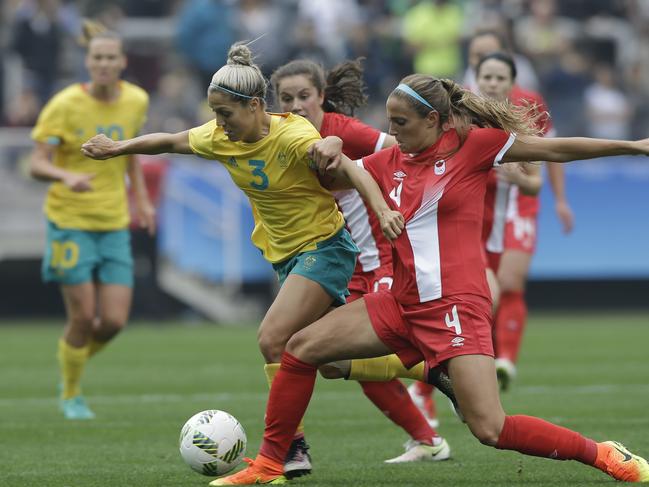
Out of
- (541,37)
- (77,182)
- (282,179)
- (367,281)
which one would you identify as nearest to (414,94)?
(282,179)

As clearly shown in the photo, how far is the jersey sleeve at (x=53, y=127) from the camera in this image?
30.3 ft

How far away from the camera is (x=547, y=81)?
18.4m

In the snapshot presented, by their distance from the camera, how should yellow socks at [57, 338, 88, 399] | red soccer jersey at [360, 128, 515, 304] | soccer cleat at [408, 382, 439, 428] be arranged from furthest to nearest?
yellow socks at [57, 338, 88, 399] → soccer cleat at [408, 382, 439, 428] → red soccer jersey at [360, 128, 515, 304]

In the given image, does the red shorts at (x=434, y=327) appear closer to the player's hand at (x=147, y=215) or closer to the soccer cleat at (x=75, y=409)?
the soccer cleat at (x=75, y=409)

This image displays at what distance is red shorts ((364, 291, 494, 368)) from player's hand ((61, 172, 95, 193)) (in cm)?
305

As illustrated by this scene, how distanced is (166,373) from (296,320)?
5.42 metres

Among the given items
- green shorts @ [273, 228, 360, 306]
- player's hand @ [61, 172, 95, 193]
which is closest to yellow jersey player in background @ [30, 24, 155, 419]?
player's hand @ [61, 172, 95, 193]

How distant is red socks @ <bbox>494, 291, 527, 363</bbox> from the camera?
967 centimetres

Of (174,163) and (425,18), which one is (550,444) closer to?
(174,163)

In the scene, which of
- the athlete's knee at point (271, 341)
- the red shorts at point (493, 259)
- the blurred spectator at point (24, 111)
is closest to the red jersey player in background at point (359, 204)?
the athlete's knee at point (271, 341)

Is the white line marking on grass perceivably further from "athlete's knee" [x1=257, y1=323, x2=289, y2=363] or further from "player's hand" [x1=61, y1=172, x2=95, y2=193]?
"athlete's knee" [x1=257, y1=323, x2=289, y2=363]

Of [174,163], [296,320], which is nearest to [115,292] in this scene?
[296,320]

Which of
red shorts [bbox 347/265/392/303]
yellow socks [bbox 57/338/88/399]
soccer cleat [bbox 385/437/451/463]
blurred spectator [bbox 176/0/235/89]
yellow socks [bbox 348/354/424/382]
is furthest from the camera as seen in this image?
blurred spectator [bbox 176/0/235/89]

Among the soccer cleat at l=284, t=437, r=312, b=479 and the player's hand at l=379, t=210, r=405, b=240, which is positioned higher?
the player's hand at l=379, t=210, r=405, b=240
